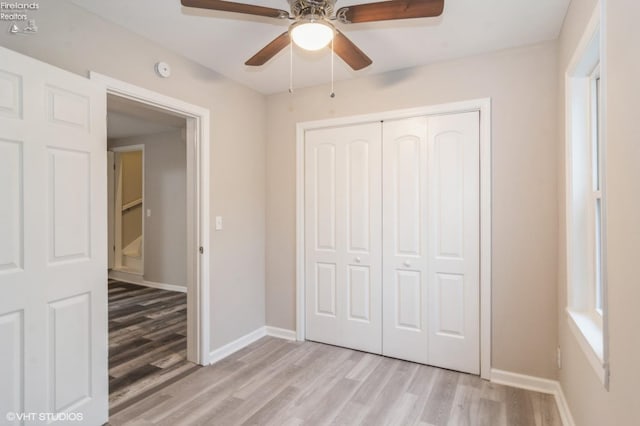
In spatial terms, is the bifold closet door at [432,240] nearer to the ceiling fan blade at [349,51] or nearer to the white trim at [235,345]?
the ceiling fan blade at [349,51]

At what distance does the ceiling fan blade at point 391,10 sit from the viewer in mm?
1434

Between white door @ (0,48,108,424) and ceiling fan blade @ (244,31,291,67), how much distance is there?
949 mm

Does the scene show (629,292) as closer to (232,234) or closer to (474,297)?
(474,297)

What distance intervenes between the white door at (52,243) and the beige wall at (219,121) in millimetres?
262

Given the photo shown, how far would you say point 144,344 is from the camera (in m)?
3.18

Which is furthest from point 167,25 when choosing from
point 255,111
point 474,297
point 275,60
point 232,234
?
point 474,297

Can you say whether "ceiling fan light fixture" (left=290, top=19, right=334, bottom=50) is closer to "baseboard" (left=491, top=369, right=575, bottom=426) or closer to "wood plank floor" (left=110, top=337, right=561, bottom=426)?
"wood plank floor" (left=110, top=337, right=561, bottom=426)

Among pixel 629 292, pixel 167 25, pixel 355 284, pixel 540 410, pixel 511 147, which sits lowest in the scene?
pixel 540 410

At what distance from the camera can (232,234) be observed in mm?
3059

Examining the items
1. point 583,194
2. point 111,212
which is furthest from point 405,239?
point 111,212

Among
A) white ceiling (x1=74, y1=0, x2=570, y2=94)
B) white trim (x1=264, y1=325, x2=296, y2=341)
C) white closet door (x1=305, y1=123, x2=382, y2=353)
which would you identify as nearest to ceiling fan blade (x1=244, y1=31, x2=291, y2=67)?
white ceiling (x1=74, y1=0, x2=570, y2=94)

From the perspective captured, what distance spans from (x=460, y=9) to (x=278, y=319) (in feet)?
9.86

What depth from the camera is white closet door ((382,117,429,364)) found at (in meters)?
2.76

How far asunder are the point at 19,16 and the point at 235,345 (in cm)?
272
